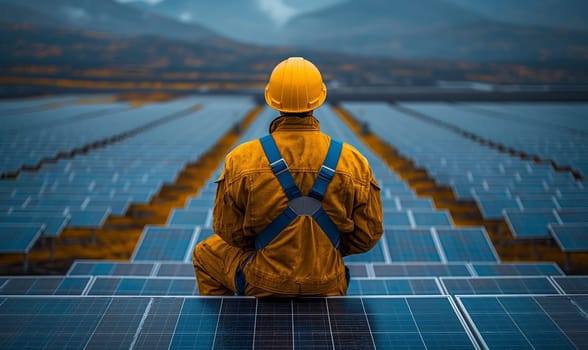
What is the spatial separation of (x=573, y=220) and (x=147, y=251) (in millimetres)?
6951

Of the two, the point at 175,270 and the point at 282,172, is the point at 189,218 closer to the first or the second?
the point at 175,270

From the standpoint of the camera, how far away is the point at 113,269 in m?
5.84

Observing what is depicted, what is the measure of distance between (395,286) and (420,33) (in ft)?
438

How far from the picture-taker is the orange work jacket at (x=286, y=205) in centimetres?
254

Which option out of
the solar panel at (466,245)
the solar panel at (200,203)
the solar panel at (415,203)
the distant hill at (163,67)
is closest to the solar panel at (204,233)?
the solar panel at (200,203)

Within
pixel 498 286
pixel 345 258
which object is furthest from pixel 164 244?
pixel 498 286

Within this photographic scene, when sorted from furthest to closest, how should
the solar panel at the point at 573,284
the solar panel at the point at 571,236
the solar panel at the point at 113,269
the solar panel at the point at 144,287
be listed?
the solar panel at the point at 571,236
the solar panel at the point at 113,269
the solar panel at the point at 144,287
the solar panel at the point at 573,284

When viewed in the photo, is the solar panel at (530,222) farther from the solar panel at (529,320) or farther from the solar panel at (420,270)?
the solar panel at (529,320)

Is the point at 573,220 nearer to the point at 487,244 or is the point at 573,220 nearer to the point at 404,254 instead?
the point at 487,244

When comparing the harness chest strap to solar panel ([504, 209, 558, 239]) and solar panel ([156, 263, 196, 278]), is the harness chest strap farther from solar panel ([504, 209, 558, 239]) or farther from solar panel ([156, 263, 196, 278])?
solar panel ([504, 209, 558, 239])

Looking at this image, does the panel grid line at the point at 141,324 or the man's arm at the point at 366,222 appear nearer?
the panel grid line at the point at 141,324

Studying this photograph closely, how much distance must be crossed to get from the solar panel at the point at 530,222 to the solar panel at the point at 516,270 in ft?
4.03

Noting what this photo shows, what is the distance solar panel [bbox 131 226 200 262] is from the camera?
6.57 m

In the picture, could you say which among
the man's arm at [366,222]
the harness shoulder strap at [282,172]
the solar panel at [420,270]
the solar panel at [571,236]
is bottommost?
the solar panel at [420,270]
